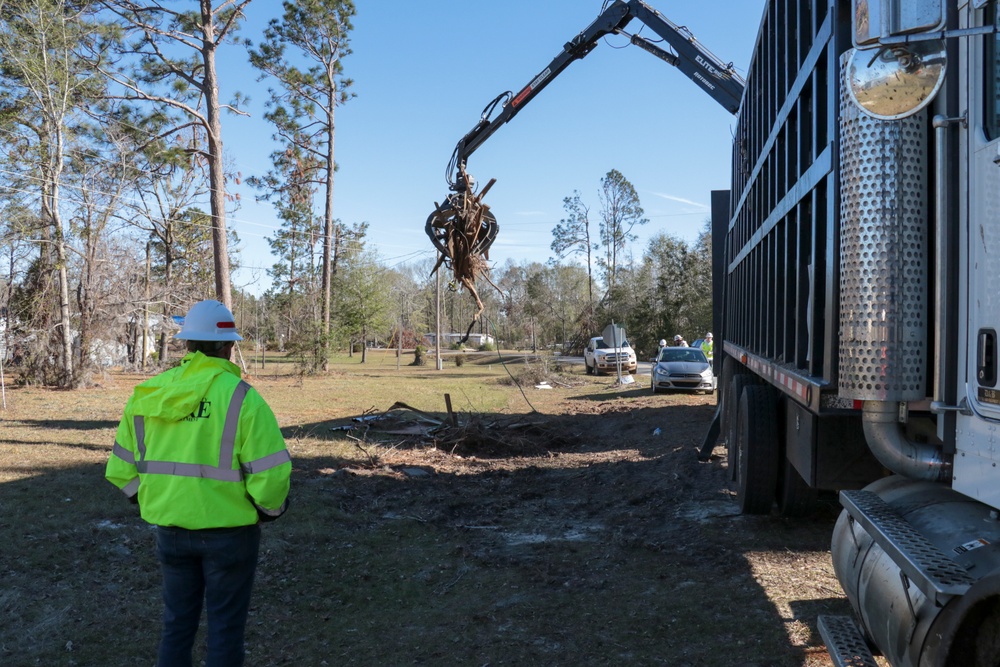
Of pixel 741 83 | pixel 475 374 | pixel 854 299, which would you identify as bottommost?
pixel 475 374

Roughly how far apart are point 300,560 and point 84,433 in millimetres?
9212

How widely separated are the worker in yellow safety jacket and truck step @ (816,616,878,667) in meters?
2.45

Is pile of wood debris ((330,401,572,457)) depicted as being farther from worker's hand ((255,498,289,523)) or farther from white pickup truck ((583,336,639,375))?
white pickup truck ((583,336,639,375))

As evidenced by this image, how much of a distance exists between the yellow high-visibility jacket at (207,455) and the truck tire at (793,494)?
14.6 feet

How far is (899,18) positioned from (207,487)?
10.7 ft

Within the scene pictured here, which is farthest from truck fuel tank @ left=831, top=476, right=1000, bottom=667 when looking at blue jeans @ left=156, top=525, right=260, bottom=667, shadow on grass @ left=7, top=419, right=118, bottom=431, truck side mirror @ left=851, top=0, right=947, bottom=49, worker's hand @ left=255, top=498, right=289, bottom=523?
shadow on grass @ left=7, top=419, right=118, bottom=431

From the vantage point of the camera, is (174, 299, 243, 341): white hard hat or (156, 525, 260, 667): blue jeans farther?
(174, 299, 243, 341): white hard hat

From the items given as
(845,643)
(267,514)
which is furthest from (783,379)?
(267,514)

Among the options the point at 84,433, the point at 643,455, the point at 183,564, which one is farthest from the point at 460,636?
the point at 84,433

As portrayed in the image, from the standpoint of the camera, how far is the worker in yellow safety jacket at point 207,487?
358cm

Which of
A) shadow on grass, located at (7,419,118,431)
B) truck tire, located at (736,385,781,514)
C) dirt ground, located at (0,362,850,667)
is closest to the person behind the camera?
dirt ground, located at (0,362,850,667)

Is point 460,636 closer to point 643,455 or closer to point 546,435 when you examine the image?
point 643,455

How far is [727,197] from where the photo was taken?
11.4m

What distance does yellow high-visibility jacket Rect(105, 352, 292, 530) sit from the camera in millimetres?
3572
